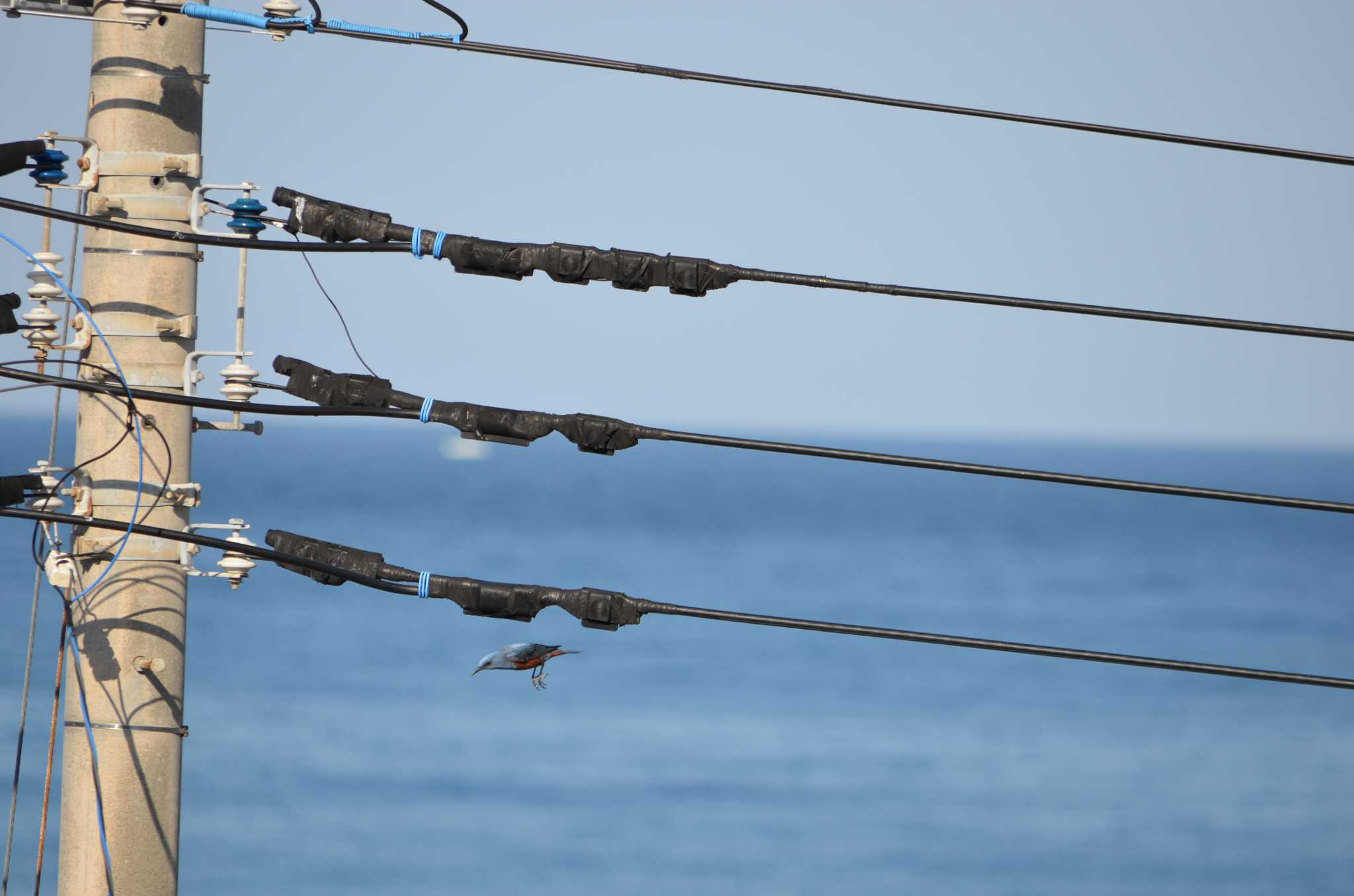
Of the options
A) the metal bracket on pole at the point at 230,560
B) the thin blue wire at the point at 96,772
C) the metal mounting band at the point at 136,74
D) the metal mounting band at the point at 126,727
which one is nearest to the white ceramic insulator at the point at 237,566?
the metal bracket on pole at the point at 230,560

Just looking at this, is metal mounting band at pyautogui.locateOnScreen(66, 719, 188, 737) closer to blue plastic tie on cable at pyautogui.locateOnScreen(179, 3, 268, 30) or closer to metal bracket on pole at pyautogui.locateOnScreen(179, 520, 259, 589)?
metal bracket on pole at pyautogui.locateOnScreen(179, 520, 259, 589)

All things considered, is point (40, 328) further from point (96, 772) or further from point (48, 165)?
point (96, 772)

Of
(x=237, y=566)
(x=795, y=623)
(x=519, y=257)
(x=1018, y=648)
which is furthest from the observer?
(x=237, y=566)

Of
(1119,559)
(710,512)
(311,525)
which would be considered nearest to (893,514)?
(710,512)

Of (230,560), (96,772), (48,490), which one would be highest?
(48,490)

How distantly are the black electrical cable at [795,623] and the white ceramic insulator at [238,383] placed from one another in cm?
80

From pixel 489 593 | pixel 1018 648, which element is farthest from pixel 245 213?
pixel 1018 648

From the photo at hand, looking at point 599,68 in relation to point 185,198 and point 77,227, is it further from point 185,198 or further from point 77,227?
point 77,227

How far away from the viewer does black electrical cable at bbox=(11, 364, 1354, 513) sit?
771 cm

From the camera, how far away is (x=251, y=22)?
8.93 metres

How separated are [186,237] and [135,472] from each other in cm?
118

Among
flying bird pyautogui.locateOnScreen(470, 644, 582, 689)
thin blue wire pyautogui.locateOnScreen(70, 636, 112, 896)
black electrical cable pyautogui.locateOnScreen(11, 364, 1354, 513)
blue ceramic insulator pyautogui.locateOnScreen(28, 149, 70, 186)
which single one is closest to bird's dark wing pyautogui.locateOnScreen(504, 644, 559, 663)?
flying bird pyautogui.locateOnScreen(470, 644, 582, 689)

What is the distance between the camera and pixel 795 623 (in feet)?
26.0

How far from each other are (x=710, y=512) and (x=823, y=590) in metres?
66.3
